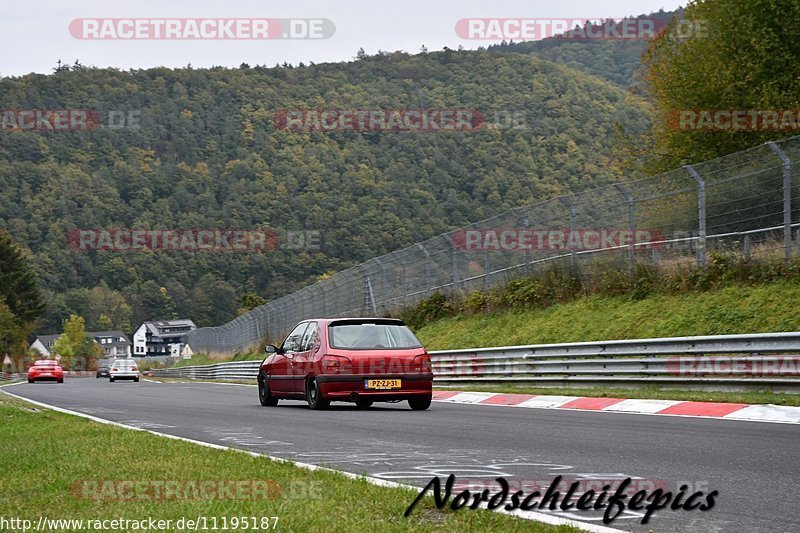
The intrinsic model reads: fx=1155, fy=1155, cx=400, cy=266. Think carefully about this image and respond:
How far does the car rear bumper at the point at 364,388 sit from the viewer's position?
1648cm

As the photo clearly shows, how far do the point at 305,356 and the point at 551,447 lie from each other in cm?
801

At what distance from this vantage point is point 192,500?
630 centimetres

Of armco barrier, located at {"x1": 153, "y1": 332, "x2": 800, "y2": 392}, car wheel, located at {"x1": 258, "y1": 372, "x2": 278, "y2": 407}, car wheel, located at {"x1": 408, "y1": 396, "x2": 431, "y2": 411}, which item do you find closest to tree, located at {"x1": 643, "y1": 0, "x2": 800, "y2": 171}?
armco barrier, located at {"x1": 153, "y1": 332, "x2": 800, "y2": 392}

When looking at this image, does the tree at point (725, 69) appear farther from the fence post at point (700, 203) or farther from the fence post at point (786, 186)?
the fence post at point (786, 186)

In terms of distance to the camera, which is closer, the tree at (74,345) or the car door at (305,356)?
the car door at (305,356)

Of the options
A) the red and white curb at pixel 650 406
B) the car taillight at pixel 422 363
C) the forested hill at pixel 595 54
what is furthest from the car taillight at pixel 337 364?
the forested hill at pixel 595 54

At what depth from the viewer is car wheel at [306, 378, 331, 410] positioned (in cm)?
1681

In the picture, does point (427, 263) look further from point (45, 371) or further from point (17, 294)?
point (17, 294)

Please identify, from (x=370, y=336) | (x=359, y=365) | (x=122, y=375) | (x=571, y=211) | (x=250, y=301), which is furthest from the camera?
(x=250, y=301)

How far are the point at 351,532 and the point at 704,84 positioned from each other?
35.1 metres

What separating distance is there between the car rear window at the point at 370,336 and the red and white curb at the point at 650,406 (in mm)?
2013

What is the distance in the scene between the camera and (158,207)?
9788 cm

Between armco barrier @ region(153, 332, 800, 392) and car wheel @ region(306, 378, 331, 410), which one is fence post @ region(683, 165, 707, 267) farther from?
car wheel @ region(306, 378, 331, 410)

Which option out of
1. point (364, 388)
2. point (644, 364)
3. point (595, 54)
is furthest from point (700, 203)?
point (595, 54)
